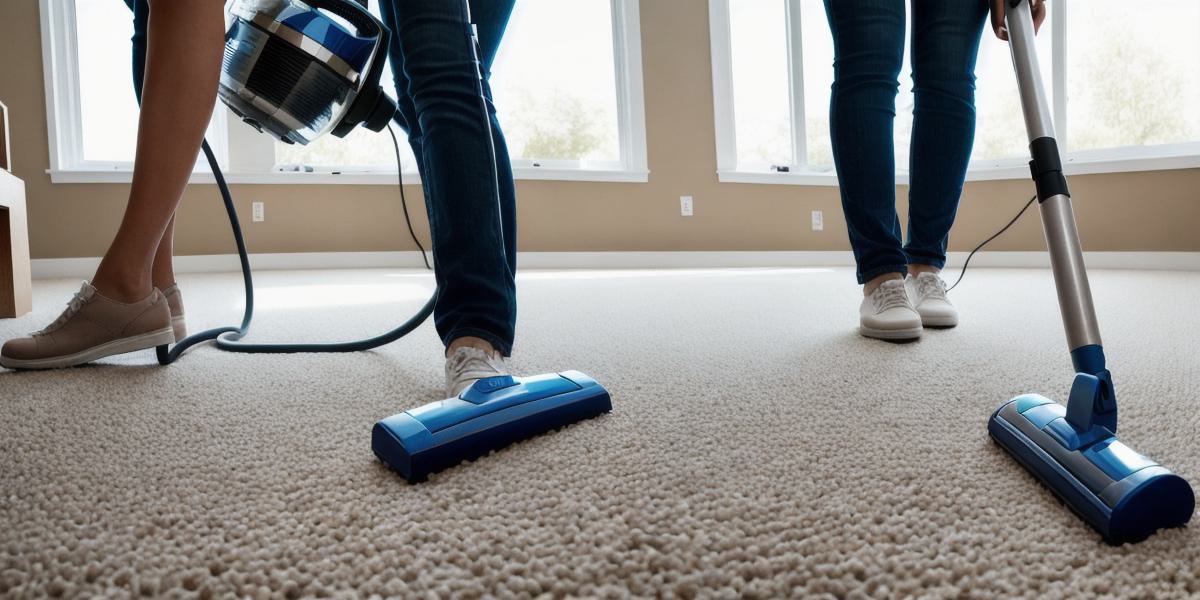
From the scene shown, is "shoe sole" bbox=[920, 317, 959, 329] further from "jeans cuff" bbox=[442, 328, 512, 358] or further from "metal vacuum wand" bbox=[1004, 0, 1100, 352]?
"jeans cuff" bbox=[442, 328, 512, 358]

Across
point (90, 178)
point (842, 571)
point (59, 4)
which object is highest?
point (59, 4)

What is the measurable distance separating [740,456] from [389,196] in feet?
11.1

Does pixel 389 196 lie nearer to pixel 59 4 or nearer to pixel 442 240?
pixel 59 4

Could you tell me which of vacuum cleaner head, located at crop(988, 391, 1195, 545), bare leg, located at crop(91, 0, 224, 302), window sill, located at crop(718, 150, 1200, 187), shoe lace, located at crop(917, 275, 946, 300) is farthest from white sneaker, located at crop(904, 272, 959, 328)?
window sill, located at crop(718, 150, 1200, 187)

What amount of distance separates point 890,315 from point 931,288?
221 mm

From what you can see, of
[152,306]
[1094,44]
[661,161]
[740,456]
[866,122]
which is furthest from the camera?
[661,161]

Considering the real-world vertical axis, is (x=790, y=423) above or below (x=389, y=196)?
below

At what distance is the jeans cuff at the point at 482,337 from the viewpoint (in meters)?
0.75

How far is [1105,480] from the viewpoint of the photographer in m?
0.41

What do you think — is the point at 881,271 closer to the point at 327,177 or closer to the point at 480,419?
the point at 480,419

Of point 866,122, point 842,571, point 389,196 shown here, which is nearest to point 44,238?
point 389,196

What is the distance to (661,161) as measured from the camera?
153 inches

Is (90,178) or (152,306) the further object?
(90,178)

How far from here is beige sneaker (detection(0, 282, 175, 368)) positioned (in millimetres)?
905
